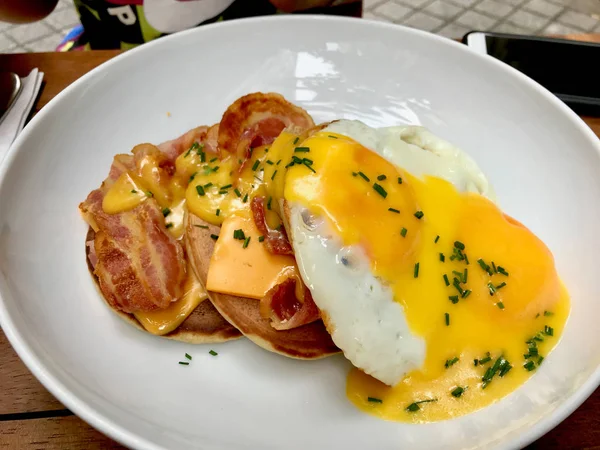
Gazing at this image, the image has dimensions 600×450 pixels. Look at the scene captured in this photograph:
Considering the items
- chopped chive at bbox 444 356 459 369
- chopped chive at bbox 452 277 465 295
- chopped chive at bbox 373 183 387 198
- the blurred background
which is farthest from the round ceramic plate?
the blurred background

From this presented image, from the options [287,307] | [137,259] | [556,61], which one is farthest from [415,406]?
[556,61]

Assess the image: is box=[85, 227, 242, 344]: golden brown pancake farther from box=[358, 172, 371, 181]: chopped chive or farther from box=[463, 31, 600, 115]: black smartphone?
box=[463, 31, 600, 115]: black smartphone

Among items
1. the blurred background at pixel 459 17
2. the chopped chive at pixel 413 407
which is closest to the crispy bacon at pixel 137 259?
the chopped chive at pixel 413 407

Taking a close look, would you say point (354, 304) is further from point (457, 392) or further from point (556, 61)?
point (556, 61)

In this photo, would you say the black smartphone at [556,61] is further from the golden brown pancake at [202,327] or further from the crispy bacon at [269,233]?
the golden brown pancake at [202,327]

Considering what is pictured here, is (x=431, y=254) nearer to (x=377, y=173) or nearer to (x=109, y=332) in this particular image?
(x=377, y=173)

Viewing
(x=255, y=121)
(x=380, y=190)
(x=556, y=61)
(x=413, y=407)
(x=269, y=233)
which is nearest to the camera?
(x=413, y=407)
